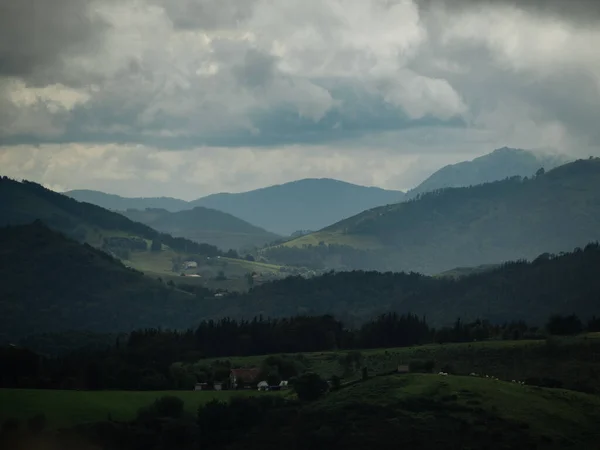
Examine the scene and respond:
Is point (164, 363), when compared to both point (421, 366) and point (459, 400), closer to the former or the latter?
point (421, 366)

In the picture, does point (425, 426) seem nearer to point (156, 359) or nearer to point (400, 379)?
point (400, 379)

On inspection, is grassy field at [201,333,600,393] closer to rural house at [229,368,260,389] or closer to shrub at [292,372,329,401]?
rural house at [229,368,260,389]

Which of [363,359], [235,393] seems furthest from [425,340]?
[235,393]

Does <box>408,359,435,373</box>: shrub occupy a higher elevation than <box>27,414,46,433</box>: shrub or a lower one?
higher

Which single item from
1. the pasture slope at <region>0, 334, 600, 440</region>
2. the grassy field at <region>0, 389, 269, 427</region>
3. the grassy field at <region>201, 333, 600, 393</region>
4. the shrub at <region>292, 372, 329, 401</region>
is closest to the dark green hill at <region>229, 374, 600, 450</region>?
the pasture slope at <region>0, 334, 600, 440</region>

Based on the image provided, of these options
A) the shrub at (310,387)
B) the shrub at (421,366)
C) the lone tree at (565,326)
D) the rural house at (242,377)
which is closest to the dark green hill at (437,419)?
the shrub at (310,387)

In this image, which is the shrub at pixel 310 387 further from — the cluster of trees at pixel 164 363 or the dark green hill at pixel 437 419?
the cluster of trees at pixel 164 363
